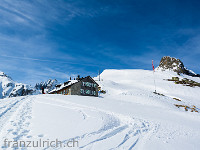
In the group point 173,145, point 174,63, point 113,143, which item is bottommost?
point 173,145

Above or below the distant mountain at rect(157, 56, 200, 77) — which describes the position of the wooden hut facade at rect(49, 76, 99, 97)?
below

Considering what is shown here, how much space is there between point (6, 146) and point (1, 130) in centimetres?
187

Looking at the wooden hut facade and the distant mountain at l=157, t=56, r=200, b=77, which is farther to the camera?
the distant mountain at l=157, t=56, r=200, b=77

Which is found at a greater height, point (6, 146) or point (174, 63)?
point (174, 63)

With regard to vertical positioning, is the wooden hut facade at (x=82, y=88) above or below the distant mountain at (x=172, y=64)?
below

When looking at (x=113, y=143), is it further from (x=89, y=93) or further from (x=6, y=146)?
(x=89, y=93)

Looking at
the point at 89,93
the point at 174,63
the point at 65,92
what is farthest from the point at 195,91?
the point at 174,63

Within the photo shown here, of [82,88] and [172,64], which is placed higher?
[172,64]

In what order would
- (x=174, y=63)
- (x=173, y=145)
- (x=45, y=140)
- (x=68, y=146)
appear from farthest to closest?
(x=174, y=63) < (x=173, y=145) < (x=45, y=140) < (x=68, y=146)

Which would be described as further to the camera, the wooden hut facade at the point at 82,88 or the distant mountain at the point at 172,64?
the distant mountain at the point at 172,64

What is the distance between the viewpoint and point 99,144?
481cm

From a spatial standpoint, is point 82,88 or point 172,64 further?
point 172,64

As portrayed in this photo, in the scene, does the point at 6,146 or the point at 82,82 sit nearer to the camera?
the point at 6,146

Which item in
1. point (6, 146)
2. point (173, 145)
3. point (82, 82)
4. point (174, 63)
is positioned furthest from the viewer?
point (174, 63)
